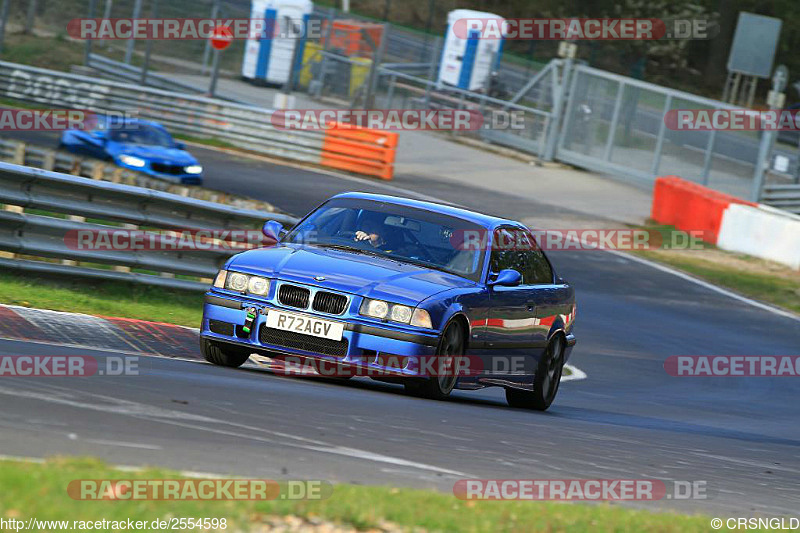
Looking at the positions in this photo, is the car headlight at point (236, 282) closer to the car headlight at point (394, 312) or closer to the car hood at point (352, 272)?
the car hood at point (352, 272)

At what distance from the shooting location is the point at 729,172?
33562mm

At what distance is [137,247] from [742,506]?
7471 millimetres

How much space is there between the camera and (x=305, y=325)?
9430mm

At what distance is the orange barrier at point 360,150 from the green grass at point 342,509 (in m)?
26.0

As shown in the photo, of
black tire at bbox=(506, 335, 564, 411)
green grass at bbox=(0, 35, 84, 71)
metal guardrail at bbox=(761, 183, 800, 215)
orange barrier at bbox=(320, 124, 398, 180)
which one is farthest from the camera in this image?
green grass at bbox=(0, 35, 84, 71)

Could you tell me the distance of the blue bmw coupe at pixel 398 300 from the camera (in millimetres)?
9391

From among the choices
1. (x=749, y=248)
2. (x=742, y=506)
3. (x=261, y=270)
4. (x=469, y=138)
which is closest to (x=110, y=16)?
(x=469, y=138)

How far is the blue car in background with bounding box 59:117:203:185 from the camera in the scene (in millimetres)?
25328

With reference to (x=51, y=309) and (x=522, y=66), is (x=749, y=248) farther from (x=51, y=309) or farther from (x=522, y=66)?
(x=522, y=66)

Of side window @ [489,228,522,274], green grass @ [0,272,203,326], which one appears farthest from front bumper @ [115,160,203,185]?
side window @ [489,228,522,274]

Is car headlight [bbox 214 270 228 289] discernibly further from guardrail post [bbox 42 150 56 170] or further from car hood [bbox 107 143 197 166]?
car hood [bbox 107 143 197 166]

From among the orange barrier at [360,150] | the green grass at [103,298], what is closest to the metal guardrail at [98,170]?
the green grass at [103,298]

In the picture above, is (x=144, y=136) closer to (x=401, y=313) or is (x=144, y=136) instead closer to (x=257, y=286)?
(x=257, y=286)

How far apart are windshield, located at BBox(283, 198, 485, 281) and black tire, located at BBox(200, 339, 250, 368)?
3.18 ft
